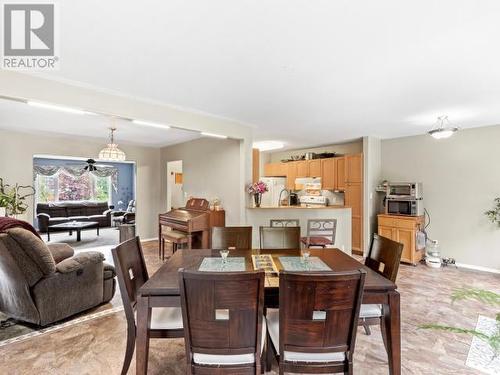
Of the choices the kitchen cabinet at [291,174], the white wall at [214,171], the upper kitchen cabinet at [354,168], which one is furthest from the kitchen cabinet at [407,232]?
the white wall at [214,171]

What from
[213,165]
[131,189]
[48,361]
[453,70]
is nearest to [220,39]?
[453,70]

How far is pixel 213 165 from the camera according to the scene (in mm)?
5363

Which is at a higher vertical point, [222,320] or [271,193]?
[271,193]

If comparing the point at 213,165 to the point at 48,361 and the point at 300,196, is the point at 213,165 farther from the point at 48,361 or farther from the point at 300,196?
the point at 48,361

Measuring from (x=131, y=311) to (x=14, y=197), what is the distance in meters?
3.85

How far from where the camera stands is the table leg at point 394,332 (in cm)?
174

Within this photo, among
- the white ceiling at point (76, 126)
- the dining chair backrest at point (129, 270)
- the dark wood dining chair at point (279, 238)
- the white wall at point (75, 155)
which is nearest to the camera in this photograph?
the dining chair backrest at point (129, 270)

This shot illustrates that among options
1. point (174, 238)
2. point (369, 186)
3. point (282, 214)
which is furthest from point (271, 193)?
point (174, 238)

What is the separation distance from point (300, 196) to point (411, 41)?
16.1 ft

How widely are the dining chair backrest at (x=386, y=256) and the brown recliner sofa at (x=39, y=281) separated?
115 inches

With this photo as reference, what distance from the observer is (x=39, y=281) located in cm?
255

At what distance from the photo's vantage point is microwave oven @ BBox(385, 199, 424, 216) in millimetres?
4809

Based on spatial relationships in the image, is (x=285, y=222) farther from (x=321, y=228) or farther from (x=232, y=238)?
(x=232, y=238)

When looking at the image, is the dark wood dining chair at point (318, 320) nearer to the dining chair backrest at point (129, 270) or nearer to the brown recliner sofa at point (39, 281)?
the dining chair backrest at point (129, 270)
